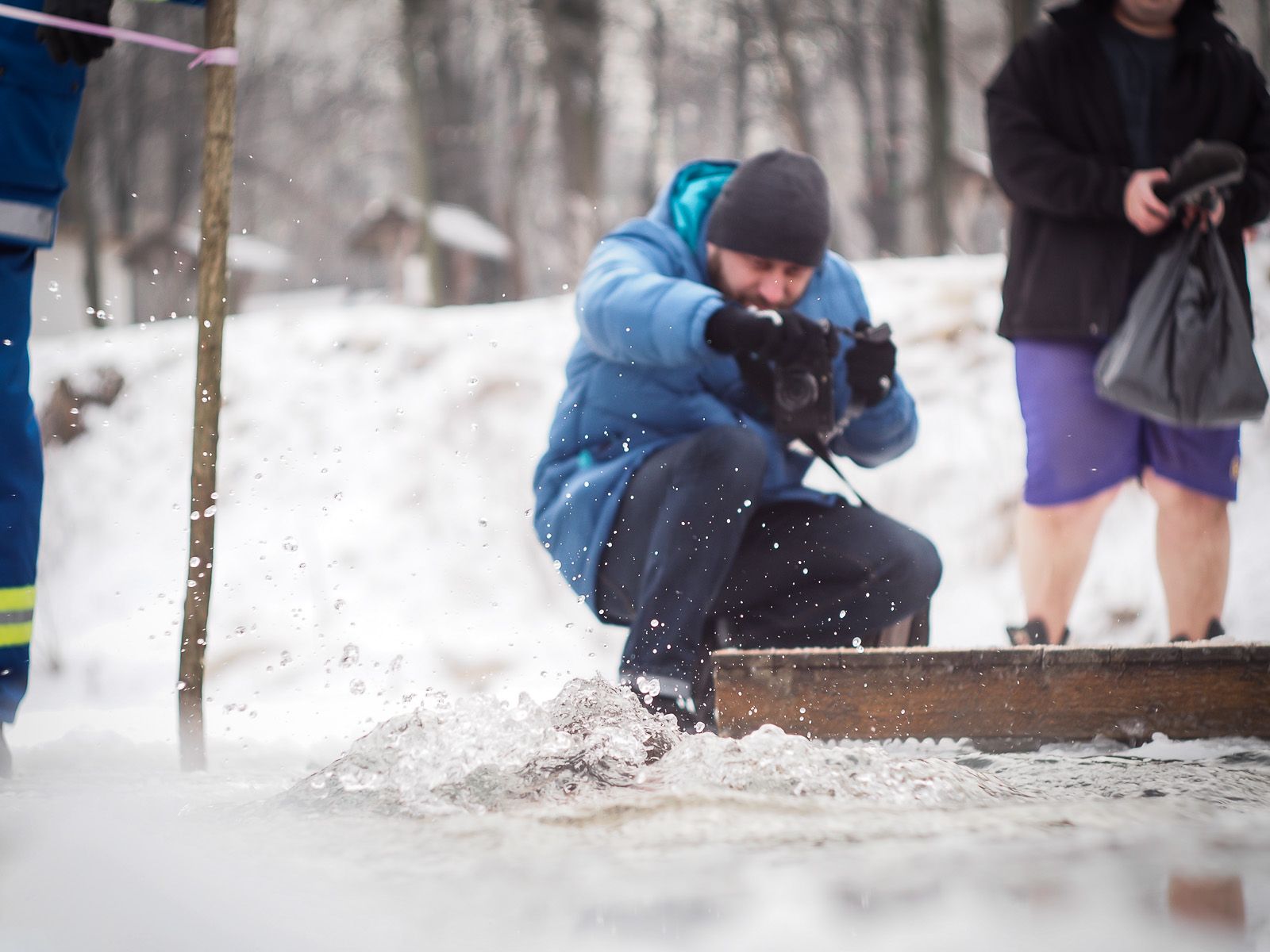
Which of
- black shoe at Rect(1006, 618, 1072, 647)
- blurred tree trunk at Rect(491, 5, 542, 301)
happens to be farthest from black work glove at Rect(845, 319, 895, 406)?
blurred tree trunk at Rect(491, 5, 542, 301)

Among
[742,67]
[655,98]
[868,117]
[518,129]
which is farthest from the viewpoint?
Answer: [655,98]

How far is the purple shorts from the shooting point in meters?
2.98

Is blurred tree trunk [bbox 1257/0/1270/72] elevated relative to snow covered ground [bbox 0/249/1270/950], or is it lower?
elevated

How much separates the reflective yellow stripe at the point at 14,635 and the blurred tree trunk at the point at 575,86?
35.7ft

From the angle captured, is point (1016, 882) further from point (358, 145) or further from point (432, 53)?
point (358, 145)

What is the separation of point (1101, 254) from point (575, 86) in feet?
39.8

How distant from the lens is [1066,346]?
304 cm

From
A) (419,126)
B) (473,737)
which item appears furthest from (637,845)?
(419,126)

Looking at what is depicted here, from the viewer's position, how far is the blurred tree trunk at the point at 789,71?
14.3 m

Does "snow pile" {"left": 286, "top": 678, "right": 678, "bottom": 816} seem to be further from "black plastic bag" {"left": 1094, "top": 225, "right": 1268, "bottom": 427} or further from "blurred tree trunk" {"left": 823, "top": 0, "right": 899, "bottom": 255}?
"blurred tree trunk" {"left": 823, "top": 0, "right": 899, "bottom": 255}

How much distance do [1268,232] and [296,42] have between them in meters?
14.5

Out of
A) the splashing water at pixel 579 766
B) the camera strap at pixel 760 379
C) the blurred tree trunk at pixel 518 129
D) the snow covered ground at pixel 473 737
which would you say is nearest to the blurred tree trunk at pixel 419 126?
the blurred tree trunk at pixel 518 129

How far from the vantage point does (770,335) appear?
8.24 feet

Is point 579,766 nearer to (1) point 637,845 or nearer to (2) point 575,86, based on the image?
(1) point 637,845
